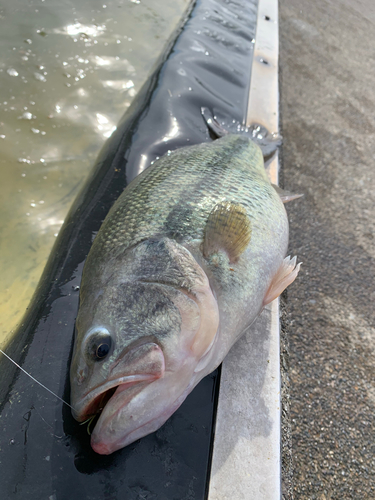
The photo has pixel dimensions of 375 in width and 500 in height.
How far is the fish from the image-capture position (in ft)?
4.80

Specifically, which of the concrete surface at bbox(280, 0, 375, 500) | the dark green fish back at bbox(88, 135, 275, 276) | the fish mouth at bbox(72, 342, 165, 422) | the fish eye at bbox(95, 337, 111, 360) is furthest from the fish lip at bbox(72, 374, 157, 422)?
the concrete surface at bbox(280, 0, 375, 500)

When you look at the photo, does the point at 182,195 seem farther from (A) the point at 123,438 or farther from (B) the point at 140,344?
(A) the point at 123,438

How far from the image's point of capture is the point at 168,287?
1.65m

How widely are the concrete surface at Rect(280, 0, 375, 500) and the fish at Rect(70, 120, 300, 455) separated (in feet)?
2.17

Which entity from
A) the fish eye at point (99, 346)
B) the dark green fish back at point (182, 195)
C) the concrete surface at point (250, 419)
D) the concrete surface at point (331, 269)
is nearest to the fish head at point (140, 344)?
the fish eye at point (99, 346)

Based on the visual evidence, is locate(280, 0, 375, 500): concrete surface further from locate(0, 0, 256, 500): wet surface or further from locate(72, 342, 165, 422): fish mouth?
locate(72, 342, 165, 422): fish mouth

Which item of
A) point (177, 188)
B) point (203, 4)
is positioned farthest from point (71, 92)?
point (203, 4)

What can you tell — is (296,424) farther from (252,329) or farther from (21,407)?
(21,407)

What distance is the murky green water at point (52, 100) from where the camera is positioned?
2.80 metres

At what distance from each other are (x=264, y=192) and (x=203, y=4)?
4.91 meters

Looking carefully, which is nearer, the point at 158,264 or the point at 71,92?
the point at 158,264

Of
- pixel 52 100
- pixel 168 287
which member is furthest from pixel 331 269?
pixel 52 100

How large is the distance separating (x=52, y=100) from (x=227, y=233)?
10.0ft

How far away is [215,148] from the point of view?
2.70 m
